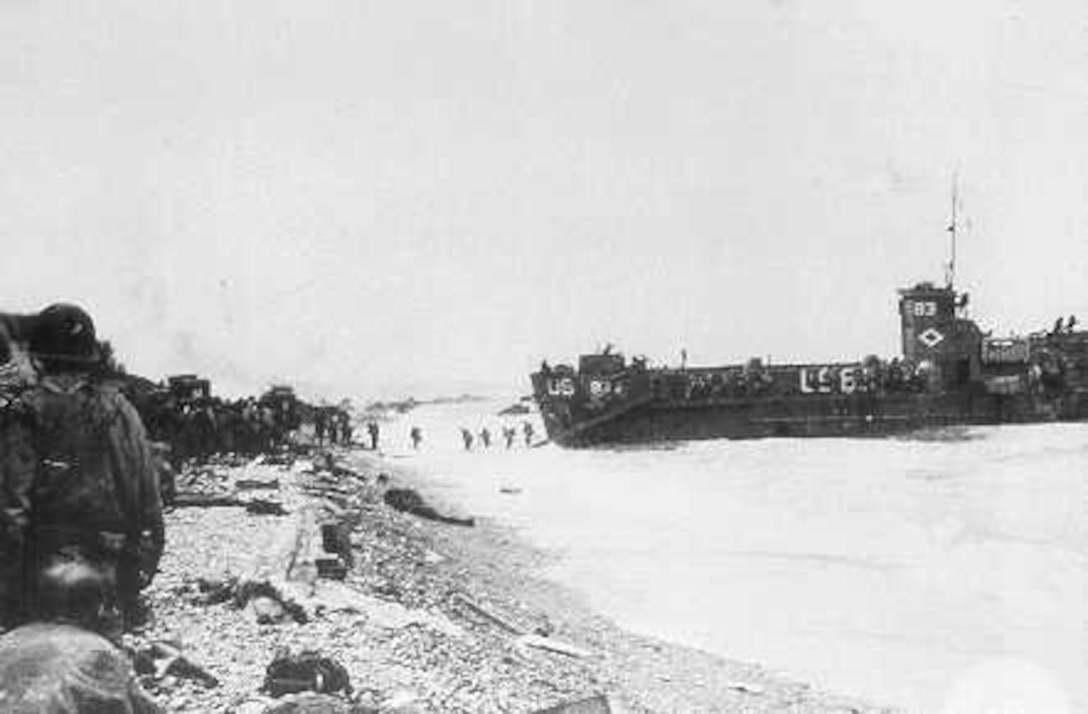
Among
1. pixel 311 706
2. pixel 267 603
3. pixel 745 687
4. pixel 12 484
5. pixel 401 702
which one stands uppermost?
pixel 12 484

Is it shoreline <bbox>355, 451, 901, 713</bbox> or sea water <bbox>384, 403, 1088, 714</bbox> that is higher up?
shoreline <bbox>355, 451, 901, 713</bbox>

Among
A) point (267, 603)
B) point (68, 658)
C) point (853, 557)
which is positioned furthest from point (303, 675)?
point (853, 557)

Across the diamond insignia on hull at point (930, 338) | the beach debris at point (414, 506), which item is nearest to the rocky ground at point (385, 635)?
the beach debris at point (414, 506)

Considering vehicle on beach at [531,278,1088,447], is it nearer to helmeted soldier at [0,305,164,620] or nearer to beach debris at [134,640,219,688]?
beach debris at [134,640,219,688]

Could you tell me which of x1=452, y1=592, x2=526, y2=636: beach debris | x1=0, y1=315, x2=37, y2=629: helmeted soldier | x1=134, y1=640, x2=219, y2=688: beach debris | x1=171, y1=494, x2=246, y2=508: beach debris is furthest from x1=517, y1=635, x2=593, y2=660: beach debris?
x1=171, y1=494, x2=246, y2=508: beach debris

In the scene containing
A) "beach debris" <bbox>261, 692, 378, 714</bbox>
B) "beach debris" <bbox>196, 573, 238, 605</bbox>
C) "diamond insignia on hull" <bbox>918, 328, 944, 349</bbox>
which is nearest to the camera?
"beach debris" <bbox>261, 692, 378, 714</bbox>

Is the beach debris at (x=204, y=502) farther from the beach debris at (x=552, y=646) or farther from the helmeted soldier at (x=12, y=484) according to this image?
the helmeted soldier at (x=12, y=484)

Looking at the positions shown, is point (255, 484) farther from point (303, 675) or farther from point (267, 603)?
point (303, 675)

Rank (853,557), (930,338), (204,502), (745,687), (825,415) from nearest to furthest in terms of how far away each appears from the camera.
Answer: (745,687) < (204,502) < (853,557) < (825,415) < (930,338)

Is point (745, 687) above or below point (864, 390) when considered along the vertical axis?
below
